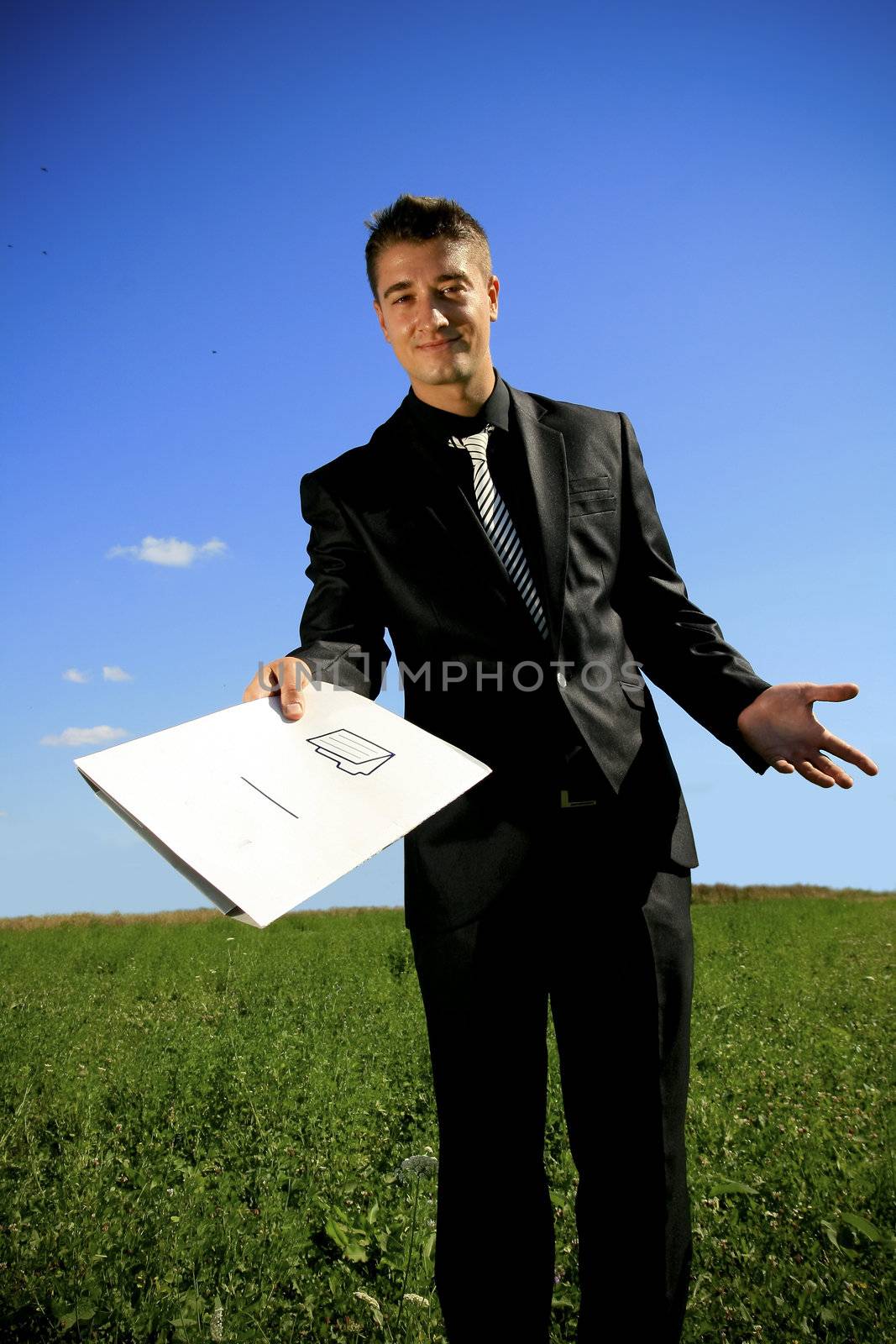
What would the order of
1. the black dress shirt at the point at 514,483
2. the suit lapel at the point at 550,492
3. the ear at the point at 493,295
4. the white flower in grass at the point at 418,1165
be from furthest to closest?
the white flower in grass at the point at 418,1165 < the ear at the point at 493,295 < the suit lapel at the point at 550,492 < the black dress shirt at the point at 514,483

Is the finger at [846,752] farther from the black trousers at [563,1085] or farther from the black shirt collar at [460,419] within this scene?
the black shirt collar at [460,419]

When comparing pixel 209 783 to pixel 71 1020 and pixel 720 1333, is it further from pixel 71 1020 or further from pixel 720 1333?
pixel 71 1020

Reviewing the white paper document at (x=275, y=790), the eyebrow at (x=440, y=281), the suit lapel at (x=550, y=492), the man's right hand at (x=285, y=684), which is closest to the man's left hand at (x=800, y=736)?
the suit lapel at (x=550, y=492)

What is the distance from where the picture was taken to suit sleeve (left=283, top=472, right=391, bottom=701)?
7.59 feet

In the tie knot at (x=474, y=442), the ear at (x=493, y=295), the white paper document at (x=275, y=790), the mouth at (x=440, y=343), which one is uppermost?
the ear at (x=493, y=295)

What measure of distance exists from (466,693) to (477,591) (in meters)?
0.26

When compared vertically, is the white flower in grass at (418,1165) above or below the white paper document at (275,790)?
below

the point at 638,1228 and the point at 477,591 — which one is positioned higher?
the point at 477,591

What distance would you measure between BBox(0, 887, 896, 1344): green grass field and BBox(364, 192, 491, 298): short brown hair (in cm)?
232

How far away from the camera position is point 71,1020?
6.94 m

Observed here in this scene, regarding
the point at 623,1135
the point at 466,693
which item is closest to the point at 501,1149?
the point at 623,1135

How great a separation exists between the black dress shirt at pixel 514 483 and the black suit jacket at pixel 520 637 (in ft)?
0.04

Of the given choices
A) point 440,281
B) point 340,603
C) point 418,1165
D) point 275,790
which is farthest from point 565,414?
point 418,1165

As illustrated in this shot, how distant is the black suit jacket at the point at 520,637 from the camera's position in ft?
7.01
